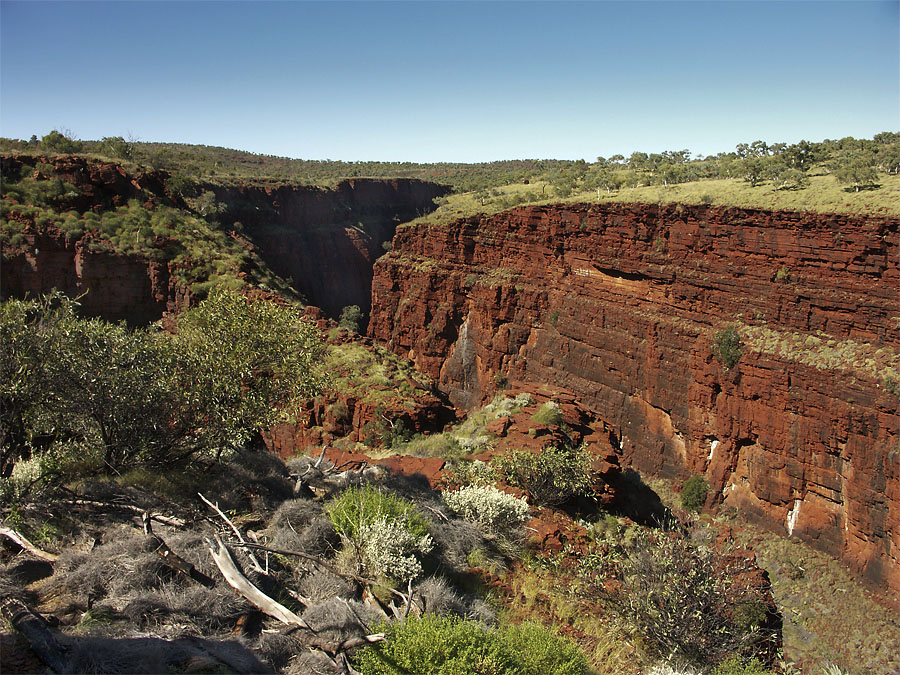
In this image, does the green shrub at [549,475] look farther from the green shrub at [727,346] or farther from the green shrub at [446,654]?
the green shrub at [727,346]

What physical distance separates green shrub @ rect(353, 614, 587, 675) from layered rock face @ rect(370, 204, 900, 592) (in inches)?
665

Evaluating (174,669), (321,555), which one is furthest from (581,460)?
(174,669)

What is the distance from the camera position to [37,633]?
5246 mm

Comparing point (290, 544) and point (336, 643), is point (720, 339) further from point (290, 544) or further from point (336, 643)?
point (336, 643)

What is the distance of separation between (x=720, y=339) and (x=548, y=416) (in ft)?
30.7

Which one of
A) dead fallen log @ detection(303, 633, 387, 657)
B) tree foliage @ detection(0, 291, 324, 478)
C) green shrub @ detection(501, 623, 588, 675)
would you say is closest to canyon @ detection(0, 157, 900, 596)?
tree foliage @ detection(0, 291, 324, 478)

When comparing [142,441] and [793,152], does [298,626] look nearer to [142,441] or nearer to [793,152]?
[142,441]

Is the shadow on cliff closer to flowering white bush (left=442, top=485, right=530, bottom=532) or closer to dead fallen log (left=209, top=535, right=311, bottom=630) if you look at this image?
flowering white bush (left=442, top=485, right=530, bottom=532)

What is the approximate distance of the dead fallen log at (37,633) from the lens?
16.3ft

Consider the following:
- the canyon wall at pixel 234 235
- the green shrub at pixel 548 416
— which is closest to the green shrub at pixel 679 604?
the green shrub at pixel 548 416

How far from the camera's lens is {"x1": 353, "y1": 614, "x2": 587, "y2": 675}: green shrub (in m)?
5.95

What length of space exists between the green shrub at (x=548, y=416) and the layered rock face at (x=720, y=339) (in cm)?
843

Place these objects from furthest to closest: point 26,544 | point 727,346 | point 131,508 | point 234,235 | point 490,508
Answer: point 234,235, point 727,346, point 490,508, point 131,508, point 26,544

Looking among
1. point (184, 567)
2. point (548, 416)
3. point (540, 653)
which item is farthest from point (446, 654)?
point (548, 416)
